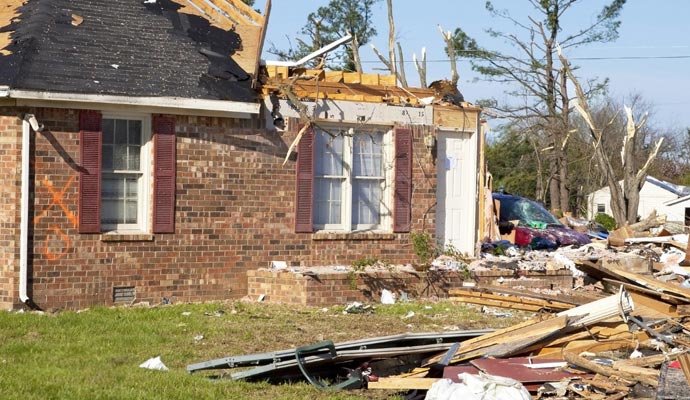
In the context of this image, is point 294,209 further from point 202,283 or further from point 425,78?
point 425,78

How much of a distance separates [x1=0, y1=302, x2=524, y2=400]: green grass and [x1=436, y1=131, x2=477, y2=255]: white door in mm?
2147

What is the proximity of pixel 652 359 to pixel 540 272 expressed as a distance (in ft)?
25.0

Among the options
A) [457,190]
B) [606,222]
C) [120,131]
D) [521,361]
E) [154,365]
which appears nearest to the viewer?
[521,361]

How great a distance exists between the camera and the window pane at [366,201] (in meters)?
16.0

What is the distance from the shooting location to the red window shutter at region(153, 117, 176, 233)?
1419 centimetres

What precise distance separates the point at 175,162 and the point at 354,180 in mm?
3048

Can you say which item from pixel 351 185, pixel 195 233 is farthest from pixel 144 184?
pixel 351 185

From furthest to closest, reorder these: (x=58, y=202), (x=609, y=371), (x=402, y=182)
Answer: (x=402, y=182) → (x=58, y=202) → (x=609, y=371)

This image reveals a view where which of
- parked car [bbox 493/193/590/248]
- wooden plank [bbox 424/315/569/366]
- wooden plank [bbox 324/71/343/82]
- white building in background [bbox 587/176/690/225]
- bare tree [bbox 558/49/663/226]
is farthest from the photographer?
white building in background [bbox 587/176/690/225]

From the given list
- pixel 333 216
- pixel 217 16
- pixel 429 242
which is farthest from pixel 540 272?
pixel 217 16

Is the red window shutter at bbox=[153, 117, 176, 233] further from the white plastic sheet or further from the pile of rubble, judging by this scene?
the white plastic sheet

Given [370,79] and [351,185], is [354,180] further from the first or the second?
[370,79]

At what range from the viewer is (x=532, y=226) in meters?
22.3

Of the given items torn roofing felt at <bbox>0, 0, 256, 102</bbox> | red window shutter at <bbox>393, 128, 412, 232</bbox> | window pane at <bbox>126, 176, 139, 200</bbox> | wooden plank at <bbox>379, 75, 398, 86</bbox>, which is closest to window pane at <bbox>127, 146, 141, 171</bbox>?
window pane at <bbox>126, 176, 139, 200</bbox>
